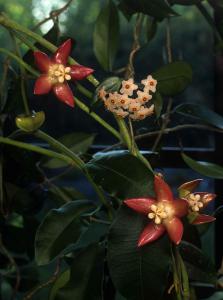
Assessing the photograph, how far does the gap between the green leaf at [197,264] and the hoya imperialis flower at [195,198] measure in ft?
0.36

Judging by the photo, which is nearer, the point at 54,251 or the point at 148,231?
the point at 148,231

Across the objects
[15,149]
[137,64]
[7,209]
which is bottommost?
[7,209]

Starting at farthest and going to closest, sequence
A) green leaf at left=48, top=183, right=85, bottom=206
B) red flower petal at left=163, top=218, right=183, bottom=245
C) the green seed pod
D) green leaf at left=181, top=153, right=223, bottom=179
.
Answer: green leaf at left=48, top=183, right=85, bottom=206 → green leaf at left=181, top=153, right=223, bottom=179 → the green seed pod → red flower petal at left=163, top=218, right=183, bottom=245

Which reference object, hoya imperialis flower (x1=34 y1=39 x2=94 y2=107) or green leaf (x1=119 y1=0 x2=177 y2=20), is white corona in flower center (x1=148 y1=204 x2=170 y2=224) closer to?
hoya imperialis flower (x1=34 y1=39 x2=94 y2=107)

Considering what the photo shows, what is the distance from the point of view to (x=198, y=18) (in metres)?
1.12

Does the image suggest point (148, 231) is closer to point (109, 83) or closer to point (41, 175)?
point (109, 83)

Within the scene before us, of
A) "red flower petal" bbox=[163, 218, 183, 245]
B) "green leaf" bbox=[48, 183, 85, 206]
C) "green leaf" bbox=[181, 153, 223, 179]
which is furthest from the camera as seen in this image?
"green leaf" bbox=[48, 183, 85, 206]

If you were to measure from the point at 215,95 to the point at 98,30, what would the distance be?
0.34 metres

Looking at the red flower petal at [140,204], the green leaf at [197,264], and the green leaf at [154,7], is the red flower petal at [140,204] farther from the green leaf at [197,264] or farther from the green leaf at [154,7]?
the green leaf at [154,7]

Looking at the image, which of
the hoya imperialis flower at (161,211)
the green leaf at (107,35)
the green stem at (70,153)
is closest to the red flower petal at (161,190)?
the hoya imperialis flower at (161,211)

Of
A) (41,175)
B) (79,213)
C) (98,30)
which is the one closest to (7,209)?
(41,175)

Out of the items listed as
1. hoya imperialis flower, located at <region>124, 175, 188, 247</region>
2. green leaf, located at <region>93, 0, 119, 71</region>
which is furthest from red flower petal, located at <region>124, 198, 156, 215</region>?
green leaf, located at <region>93, 0, 119, 71</region>

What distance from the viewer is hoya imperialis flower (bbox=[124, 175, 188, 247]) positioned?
1.81 feet

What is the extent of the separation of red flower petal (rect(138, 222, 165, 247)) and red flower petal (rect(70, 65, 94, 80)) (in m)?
0.19
